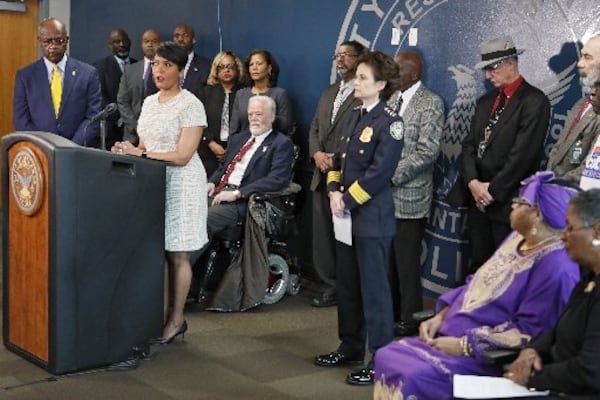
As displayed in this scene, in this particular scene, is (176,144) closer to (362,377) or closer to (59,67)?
(59,67)

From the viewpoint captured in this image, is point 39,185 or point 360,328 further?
point 360,328

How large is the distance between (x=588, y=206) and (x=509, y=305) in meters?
0.54

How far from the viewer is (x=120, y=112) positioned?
7797mm

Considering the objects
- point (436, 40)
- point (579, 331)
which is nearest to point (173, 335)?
point (436, 40)

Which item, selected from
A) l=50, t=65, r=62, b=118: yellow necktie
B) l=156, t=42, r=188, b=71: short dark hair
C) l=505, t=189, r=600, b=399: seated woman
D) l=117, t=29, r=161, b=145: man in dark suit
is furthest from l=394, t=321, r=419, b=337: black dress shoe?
l=117, t=29, r=161, b=145: man in dark suit

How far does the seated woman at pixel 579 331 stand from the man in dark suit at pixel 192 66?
470 centimetres

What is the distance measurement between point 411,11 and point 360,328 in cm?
222

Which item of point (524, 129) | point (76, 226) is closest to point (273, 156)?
point (524, 129)

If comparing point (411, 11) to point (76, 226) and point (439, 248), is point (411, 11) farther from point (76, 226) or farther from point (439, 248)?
point (76, 226)

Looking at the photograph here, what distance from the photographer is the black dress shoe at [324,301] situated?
6004mm

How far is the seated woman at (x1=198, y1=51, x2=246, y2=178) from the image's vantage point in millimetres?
6820

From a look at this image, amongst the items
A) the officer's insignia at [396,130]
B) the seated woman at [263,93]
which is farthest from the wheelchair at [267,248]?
the officer's insignia at [396,130]

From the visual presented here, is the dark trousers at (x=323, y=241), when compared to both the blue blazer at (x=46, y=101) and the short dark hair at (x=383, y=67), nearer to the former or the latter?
the blue blazer at (x=46, y=101)

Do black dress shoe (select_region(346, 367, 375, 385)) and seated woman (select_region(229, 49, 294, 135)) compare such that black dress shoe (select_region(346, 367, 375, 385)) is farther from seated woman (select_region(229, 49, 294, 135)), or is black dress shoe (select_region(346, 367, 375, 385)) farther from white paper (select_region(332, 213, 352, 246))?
seated woman (select_region(229, 49, 294, 135))
